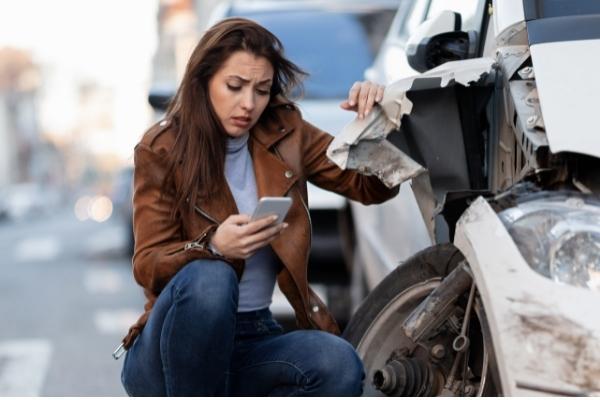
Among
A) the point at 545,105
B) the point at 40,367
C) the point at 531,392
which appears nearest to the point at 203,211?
the point at 545,105

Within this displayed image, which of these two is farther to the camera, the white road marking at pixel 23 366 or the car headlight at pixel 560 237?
the white road marking at pixel 23 366

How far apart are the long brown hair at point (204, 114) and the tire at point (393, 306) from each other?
522mm

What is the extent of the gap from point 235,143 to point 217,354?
2.12ft

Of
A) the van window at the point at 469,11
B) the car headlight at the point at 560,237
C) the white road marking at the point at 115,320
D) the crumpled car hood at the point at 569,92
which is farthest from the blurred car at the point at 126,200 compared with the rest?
the car headlight at the point at 560,237

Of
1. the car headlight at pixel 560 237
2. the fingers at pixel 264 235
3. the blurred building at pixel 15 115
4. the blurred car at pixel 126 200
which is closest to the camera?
the car headlight at pixel 560 237

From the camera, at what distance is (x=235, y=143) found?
3.39m

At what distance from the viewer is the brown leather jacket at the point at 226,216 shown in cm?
320

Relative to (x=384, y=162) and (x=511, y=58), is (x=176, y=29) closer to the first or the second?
(x=384, y=162)

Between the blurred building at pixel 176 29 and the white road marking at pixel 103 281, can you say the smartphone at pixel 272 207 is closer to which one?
the white road marking at pixel 103 281

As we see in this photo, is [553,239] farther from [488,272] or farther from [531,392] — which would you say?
[531,392]

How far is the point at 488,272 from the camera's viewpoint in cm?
243

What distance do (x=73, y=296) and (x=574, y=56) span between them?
893cm

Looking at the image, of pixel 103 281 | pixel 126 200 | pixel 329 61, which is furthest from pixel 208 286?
pixel 126 200

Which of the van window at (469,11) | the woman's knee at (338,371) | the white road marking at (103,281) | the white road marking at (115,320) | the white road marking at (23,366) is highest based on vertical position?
the van window at (469,11)
